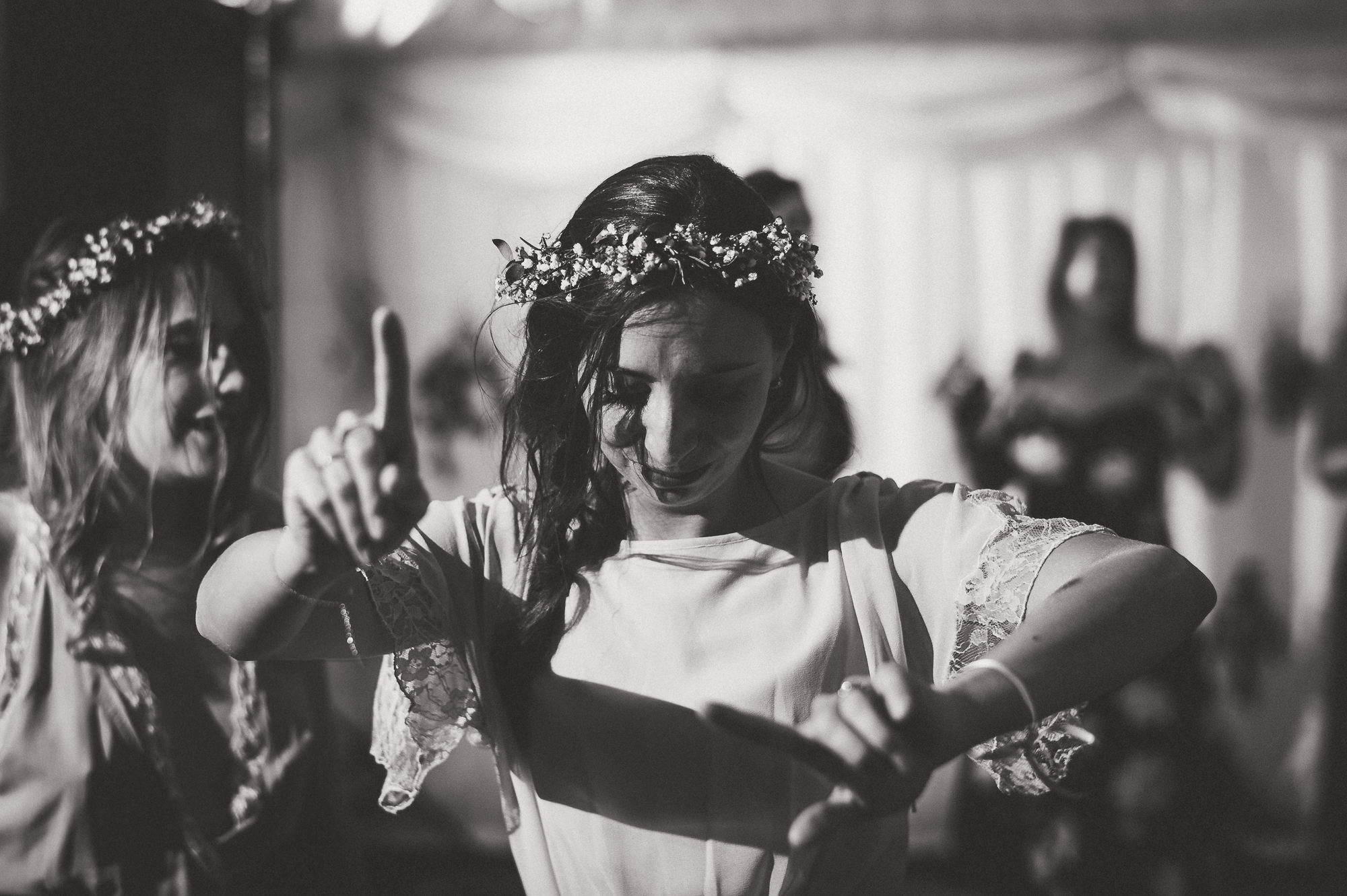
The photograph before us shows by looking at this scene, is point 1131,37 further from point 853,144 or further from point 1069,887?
point 1069,887

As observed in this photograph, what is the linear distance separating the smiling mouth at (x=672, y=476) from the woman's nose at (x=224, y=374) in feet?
2.41

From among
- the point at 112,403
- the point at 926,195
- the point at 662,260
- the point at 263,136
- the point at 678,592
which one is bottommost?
the point at 678,592

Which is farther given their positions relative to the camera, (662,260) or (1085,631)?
(662,260)

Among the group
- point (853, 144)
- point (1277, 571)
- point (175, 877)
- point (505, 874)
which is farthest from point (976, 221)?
point (175, 877)

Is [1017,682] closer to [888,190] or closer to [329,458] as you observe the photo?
[329,458]

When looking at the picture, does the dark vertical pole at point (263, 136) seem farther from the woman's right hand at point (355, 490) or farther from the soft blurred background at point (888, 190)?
the woman's right hand at point (355, 490)

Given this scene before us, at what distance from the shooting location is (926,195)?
370 centimetres

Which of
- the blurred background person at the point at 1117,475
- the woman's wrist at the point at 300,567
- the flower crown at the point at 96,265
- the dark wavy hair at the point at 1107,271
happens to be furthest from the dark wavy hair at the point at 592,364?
the dark wavy hair at the point at 1107,271

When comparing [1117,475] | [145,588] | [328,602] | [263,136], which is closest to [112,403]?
[145,588]

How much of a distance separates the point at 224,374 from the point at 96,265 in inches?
10.9

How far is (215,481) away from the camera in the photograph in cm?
158

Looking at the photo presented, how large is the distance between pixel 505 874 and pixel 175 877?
2315 mm

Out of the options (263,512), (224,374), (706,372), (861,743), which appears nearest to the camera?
(861,743)

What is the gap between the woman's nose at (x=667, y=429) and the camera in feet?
3.52
